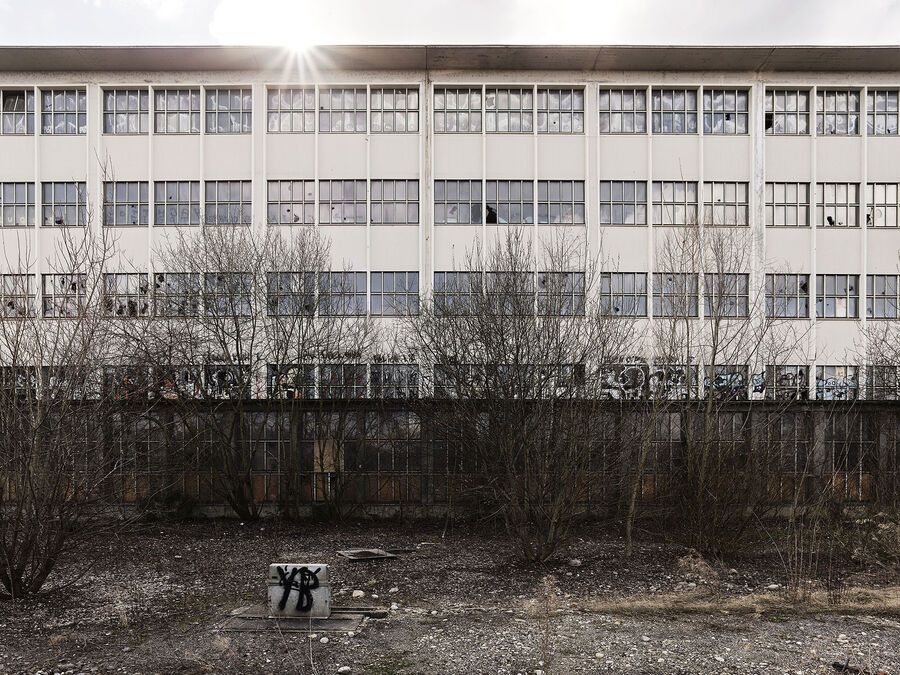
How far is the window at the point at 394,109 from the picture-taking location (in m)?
22.1

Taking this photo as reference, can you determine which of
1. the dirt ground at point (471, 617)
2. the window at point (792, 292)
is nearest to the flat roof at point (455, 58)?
the window at point (792, 292)

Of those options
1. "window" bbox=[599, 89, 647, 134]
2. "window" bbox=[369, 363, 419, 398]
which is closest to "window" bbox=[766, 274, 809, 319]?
"window" bbox=[599, 89, 647, 134]

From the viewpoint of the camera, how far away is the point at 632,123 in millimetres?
22469

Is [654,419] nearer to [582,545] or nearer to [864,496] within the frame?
[582,545]

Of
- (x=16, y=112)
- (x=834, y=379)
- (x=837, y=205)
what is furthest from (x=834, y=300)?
(x=16, y=112)

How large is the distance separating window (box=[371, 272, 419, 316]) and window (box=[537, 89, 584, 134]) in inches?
269

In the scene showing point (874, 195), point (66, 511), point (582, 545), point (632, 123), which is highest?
point (632, 123)

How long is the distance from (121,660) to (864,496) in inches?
679

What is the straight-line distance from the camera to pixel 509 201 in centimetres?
2209

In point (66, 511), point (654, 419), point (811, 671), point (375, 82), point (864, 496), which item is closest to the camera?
point (811, 671)

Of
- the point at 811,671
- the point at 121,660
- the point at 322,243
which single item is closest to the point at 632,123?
the point at 322,243

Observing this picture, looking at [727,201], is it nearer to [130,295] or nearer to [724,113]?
[724,113]

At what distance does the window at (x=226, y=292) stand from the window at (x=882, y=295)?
20.3 m

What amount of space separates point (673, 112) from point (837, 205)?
21.2 ft
